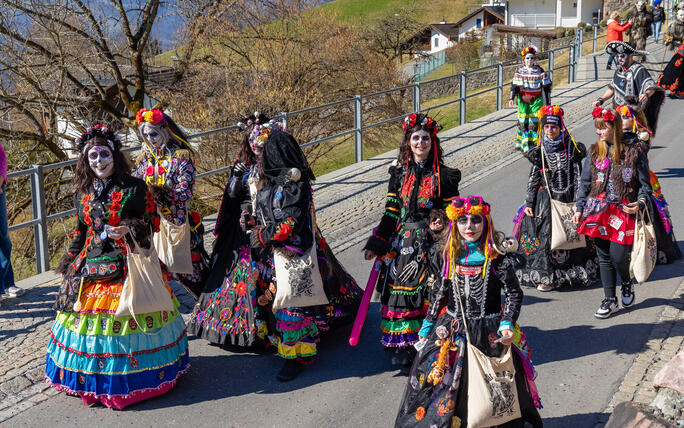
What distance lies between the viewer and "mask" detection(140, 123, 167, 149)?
21.0 feet

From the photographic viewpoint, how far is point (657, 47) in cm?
2475

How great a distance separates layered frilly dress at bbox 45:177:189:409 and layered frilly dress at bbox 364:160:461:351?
1656 mm

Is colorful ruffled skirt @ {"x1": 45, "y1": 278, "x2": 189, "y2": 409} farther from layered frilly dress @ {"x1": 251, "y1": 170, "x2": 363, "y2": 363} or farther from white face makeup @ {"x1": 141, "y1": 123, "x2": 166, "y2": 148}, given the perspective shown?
white face makeup @ {"x1": 141, "y1": 123, "x2": 166, "y2": 148}

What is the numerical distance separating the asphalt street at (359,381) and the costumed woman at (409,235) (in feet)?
1.40

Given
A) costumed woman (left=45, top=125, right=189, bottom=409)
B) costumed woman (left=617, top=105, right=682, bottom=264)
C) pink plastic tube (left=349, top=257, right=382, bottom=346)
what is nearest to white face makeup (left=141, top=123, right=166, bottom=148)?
costumed woman (left=45, top=125, right=189, bottom=409)

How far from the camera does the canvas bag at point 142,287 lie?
16.4 ft

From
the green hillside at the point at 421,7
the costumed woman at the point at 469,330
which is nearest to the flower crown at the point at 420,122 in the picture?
the costumed woman at the point at 469,330

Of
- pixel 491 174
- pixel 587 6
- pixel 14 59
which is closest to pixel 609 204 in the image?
pixel 491 174

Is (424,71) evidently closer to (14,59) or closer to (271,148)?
(14,59)

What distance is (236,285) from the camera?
234 inches

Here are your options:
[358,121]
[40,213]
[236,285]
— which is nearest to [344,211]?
[358,121]

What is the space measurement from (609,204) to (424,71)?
45.0 metres

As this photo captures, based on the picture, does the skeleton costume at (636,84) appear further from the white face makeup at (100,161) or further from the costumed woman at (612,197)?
the white face makeup at (100,161)

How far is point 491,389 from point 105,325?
262 cm
